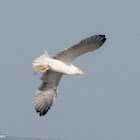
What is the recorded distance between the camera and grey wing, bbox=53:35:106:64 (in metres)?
15.6

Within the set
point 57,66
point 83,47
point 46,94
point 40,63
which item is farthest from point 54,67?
point 46,94

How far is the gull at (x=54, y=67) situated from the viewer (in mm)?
15688

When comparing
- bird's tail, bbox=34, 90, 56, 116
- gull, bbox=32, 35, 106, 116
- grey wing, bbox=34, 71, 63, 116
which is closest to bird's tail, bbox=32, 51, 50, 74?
gull, bbox=32, 35, 106, 116

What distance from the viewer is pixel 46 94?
1753 cm

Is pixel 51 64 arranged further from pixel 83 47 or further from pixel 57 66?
pixel 83 47

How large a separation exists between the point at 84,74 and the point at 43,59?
1609 millimetres

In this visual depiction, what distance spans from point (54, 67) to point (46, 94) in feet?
5.40

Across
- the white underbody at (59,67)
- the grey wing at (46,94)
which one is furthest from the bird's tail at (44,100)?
the white underbody at (59,67)

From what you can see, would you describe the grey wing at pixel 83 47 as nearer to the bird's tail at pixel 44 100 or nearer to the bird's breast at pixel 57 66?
the bird's breast at pixel 57 66

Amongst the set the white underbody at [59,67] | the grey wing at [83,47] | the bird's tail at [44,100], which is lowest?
the bird's tail at [44,100]

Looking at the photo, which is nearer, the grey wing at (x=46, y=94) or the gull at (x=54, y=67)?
the gull at (x=54, y=67)

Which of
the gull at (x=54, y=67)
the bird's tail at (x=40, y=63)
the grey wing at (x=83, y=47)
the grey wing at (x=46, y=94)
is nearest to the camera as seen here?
the grey wing at (x=83, y=47)

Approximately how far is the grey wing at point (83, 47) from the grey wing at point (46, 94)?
1329 millimetres

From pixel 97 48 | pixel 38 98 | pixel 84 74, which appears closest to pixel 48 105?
pixel 38 98
